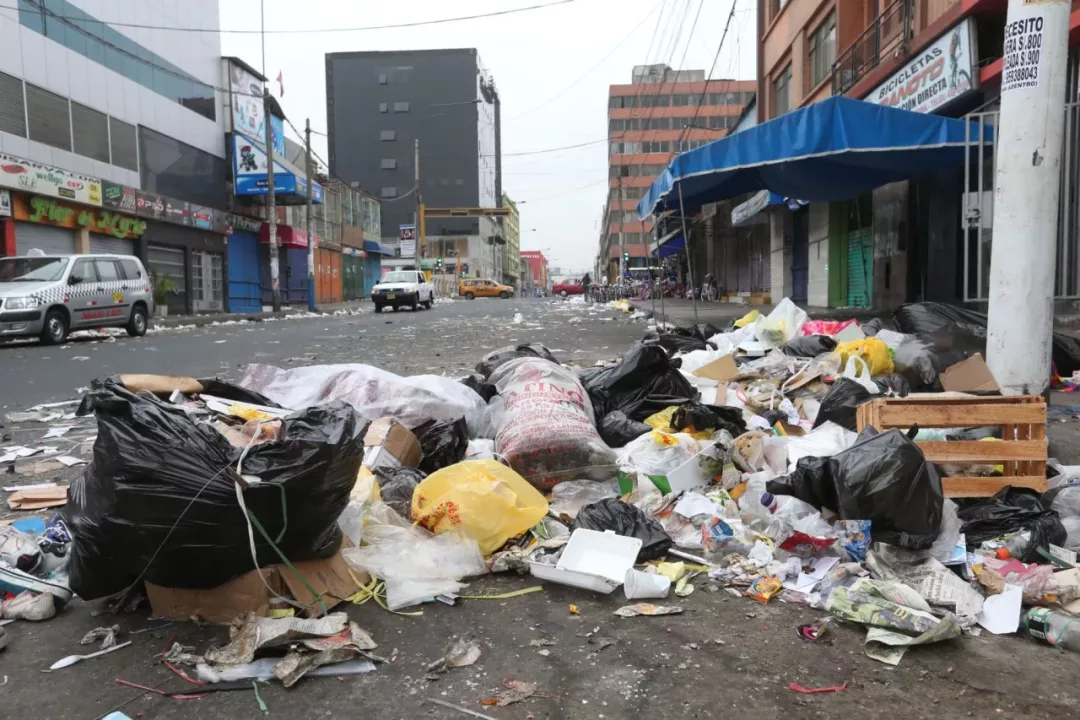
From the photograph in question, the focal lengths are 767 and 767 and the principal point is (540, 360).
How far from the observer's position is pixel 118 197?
19609 millimetres

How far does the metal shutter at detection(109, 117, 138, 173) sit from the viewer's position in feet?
67.2

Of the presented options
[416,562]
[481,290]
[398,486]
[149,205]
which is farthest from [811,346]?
[481,290]

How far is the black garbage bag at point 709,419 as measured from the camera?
4.34m

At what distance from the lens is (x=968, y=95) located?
329 inches

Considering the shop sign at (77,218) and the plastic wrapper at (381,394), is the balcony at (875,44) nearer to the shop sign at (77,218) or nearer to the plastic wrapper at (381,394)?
the plastic wrapper at (381,394)

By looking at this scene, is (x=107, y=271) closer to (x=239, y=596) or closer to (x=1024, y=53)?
(x=239, y=596)

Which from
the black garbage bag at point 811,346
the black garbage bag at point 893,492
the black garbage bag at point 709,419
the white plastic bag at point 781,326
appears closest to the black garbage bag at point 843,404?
the black garbage bag at point 709,419

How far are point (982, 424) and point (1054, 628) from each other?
1264mm

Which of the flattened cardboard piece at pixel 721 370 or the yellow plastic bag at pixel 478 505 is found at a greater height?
the flattened cardboard piece at pixel 721 370

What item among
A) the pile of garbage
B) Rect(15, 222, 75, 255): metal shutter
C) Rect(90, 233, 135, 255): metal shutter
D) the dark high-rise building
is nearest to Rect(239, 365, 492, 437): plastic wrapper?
the pile of garbage

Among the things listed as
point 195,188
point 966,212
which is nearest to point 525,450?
point 966,212

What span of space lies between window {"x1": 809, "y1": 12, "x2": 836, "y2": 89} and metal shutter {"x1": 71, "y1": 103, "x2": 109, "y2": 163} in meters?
17.3

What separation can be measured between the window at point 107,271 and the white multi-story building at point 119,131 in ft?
14.0

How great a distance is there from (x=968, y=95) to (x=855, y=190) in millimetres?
3008
